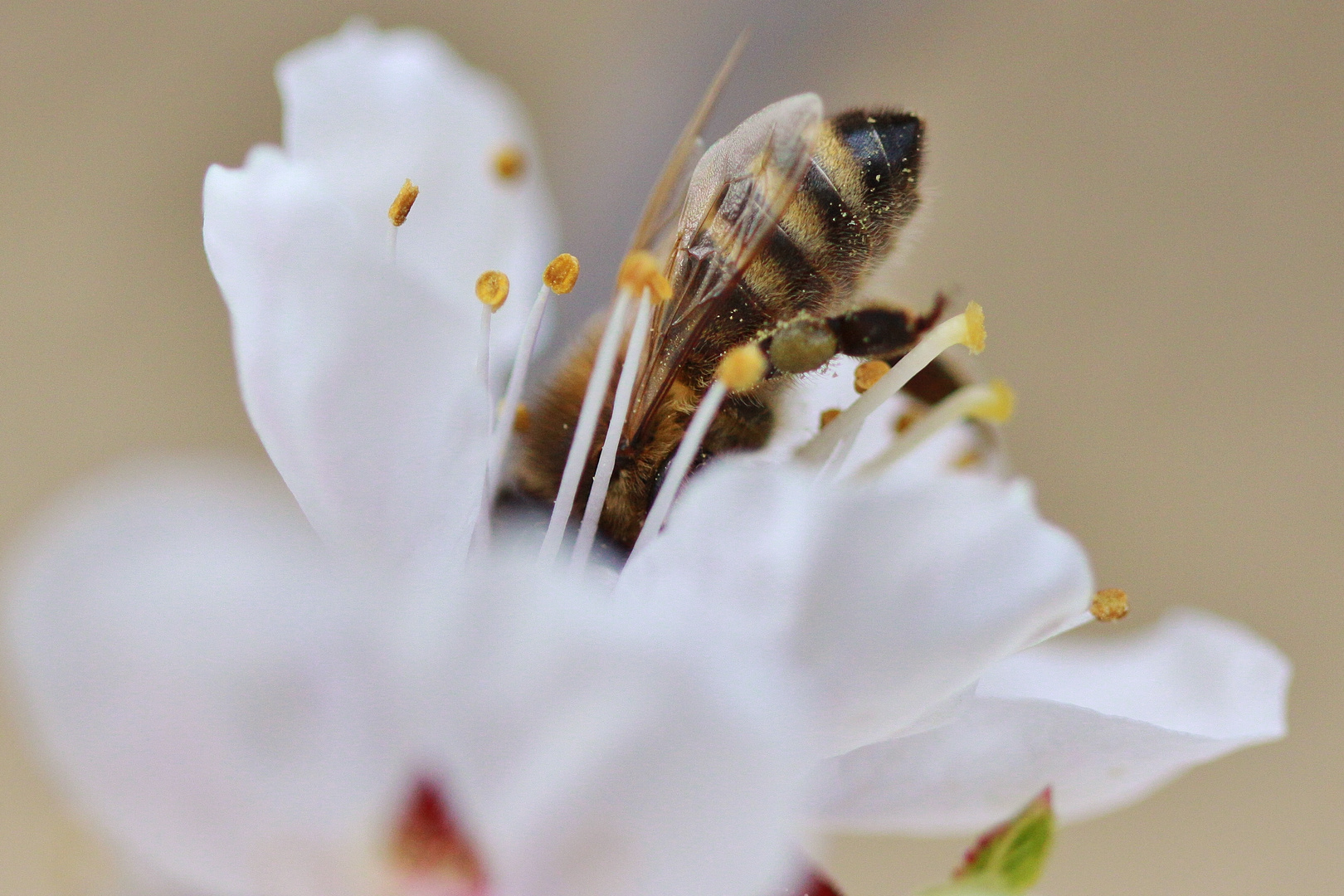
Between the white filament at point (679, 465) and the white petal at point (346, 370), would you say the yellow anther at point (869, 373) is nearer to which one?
the white filament at point (679, 465)

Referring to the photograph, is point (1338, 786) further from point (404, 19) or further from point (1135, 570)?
point (404, 19)

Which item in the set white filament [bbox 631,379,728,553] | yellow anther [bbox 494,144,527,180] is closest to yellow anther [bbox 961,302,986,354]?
white filament [bbox 631,379,728,553]

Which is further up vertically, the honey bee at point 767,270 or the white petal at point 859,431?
the honey bee at point 767,270

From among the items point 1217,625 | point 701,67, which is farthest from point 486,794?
point 701,67

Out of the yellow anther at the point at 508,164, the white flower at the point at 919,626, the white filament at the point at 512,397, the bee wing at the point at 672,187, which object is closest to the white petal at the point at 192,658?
the white flower at the point at 919,626

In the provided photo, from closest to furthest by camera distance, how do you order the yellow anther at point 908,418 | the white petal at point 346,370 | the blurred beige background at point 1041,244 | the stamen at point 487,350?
1. the white petal at point 346,370
2. the stamen at point 487,350
3. the yellow anther at point 908,418
4. the blurred beige background at point 1041,244

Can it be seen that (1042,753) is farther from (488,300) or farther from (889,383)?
(488,300)
